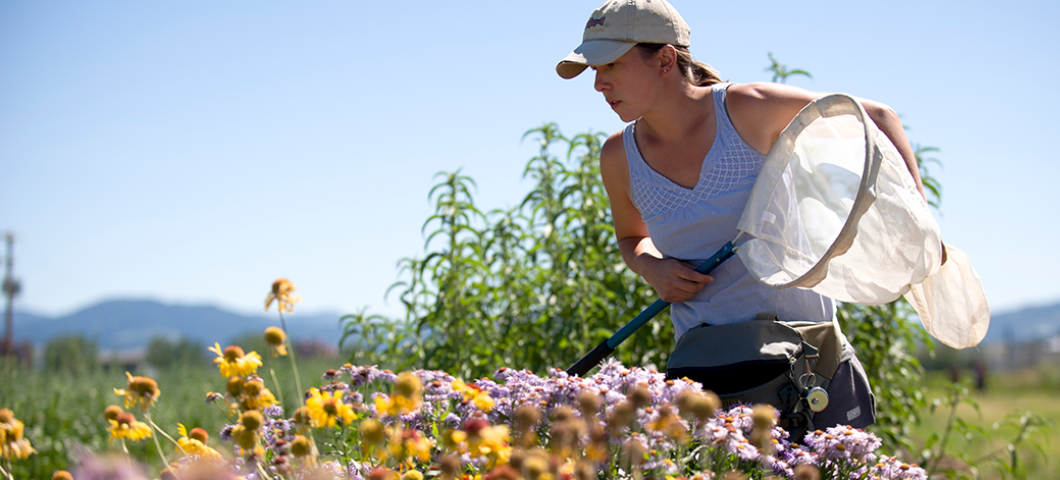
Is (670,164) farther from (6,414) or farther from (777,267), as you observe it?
(6,414)

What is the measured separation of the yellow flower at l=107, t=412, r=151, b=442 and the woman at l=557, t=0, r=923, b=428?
1.12 metres

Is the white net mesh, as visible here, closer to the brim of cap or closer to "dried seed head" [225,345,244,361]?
the brim of cap

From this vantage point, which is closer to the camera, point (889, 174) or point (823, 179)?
point (889, 174)

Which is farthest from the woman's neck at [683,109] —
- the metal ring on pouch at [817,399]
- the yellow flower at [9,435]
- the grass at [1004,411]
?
the grass at [1004,411]

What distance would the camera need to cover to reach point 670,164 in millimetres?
1693

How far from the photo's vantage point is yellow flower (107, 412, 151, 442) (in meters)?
1.19

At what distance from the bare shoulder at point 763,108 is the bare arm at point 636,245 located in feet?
1.07

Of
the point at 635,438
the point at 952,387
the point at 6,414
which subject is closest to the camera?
the point at 635,438

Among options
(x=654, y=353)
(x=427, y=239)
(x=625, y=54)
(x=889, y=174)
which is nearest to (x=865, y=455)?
(x=889, y=174)

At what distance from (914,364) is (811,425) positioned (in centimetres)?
167

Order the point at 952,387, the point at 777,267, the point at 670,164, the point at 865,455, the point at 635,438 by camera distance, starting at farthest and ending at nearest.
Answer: the point at 952,387
the point at 670,164
the point at 777,267
the point at 865,455
the point at 635,438

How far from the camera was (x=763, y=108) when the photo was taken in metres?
1.54

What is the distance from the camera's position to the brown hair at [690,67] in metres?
1.58

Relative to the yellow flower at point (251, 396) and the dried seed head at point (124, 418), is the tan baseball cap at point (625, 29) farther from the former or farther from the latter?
the dried seed head at point (124, 418)
